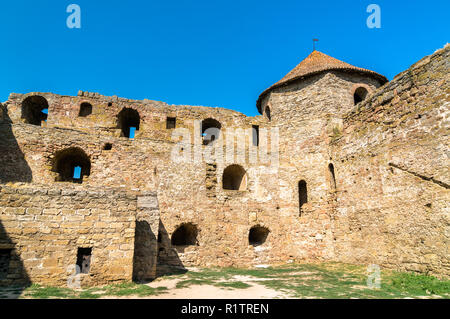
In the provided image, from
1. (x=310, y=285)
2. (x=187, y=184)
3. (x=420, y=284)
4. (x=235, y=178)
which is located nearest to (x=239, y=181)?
(x=235, y=178)

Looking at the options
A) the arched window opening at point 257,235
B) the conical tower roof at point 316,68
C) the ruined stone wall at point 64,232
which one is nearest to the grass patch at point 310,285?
the ruined stone wall at point 64,232

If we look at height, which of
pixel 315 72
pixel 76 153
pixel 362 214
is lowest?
pixel 362 214

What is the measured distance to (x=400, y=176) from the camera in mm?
10141

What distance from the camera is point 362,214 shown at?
466 inches

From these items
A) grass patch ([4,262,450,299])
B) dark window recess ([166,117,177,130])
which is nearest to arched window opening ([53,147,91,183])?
dark window recess ([166,117,177,130])

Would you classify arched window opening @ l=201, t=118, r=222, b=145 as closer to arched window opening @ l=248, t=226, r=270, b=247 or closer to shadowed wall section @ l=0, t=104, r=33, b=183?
arched window opening @ l=248, t=226, r=270, b=247

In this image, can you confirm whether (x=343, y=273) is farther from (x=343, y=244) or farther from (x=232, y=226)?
(x=232, y=226)

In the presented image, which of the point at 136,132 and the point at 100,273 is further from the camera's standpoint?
the point at 136,132

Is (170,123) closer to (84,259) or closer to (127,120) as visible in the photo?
(127,120)

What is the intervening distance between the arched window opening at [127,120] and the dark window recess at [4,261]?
26.0ft

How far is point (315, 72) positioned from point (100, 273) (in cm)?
1291

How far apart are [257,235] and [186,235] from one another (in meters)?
3.61
